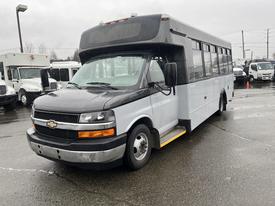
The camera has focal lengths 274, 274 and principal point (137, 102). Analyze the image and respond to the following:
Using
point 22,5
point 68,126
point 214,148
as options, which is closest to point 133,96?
point 68,126

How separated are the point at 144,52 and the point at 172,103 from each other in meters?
1.27

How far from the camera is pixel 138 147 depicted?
4.74 m

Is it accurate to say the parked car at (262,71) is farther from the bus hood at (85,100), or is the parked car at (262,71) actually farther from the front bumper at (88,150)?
the front bumper at (88,150)

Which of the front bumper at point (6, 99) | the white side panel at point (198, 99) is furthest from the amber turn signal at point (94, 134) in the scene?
the front bumper at point (6, 99)

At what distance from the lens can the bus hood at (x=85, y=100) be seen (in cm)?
396

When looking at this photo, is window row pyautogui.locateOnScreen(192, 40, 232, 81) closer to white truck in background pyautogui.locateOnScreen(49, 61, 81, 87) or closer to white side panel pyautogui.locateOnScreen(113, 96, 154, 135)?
white side panel pyautogui.locateOnScreen(113, 96, 154, 135)

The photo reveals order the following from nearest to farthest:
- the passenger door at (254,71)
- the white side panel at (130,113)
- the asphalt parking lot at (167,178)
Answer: the asphalt parking lot at (167,178)
the white side panel at (130,113)
the passenger door at (254,71)

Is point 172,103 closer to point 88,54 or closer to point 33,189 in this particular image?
point 88,54

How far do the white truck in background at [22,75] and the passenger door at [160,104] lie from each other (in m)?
11.2

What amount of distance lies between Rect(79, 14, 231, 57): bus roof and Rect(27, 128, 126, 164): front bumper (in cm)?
200

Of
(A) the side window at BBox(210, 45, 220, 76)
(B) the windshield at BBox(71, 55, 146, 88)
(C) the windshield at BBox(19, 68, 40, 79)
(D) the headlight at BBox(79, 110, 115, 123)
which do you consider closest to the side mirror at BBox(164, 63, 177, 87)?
(B) the windshield at BBox(71, 55, 146, 88)

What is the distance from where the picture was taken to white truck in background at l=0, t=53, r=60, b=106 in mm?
15398

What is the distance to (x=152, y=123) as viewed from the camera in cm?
501

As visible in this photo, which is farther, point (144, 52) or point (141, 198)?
point (144, 52)
